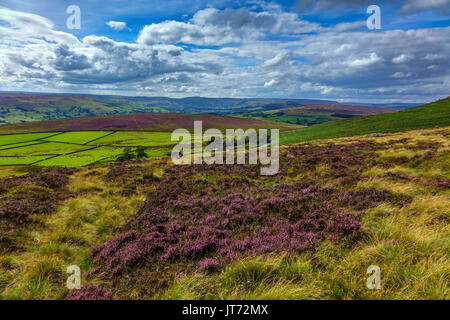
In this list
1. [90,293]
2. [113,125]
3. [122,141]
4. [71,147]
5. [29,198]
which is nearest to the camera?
[90,293]

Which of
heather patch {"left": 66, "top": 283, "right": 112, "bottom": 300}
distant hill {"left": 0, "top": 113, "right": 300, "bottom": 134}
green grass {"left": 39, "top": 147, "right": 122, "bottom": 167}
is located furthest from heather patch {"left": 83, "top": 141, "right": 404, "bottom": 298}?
distant hill {"left": 0, "top": 113, "right": 300, "bottom": 134}

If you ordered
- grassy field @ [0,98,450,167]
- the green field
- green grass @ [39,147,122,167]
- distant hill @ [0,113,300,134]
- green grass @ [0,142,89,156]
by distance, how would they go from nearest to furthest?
1. grassy field @ [0,98,450,167]
2. green grass @ [39,147,122,167]
3. the green field
4. green grass @ [0,142,89,156]
5. distant hill @ [0,113,300,134]

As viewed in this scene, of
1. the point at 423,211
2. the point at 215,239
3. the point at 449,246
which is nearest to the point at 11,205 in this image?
the point at 215,239

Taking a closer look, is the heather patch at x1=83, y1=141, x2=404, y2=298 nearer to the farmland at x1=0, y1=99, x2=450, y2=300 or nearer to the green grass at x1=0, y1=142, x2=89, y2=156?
the farmland at x1=0, y1=99, x2=450, y2=300

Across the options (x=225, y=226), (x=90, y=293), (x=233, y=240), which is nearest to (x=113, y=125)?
(x=225, y=226)

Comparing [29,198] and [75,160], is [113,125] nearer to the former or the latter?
[75,160]

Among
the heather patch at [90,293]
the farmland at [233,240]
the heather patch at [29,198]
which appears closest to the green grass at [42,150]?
the heather patch at [29,198]

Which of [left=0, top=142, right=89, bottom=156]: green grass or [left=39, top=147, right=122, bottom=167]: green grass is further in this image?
[left=0, top=142, right=89, bottom=156]: green grass

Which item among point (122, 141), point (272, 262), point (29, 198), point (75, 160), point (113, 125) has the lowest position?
point (75, 160)

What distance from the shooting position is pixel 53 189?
46.1 feet

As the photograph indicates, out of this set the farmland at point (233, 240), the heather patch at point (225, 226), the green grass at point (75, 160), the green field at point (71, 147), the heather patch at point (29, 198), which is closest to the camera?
the farmland at point (233, 240)

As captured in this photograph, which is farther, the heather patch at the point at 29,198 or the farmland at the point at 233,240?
the heather patch at the point at 29,198

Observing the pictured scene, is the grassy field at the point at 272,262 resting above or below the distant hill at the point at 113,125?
below

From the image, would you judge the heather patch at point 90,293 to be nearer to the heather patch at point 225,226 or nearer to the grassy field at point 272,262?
the grassy field at point 272,262
